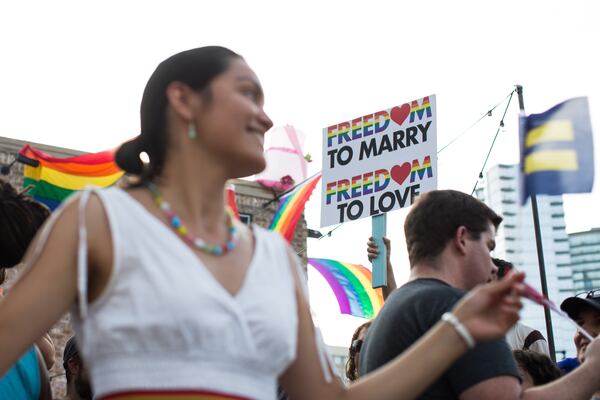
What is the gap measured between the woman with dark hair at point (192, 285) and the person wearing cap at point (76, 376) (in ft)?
8.37

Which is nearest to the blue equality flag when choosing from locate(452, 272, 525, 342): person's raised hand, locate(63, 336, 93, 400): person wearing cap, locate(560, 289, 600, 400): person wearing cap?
locate(452, 272, 525, 342): person's raised hand

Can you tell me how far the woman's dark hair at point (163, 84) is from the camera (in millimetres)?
2029

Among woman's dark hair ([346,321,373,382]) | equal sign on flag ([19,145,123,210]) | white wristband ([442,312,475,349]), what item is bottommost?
woman's dark hair ([346,321,373,382])

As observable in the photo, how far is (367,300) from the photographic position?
10.1m

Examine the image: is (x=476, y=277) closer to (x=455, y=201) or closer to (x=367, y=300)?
(x=455, y=201)

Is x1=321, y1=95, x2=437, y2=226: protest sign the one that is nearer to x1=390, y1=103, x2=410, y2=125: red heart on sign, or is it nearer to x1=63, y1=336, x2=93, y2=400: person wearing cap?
x1=390, y1=103, x2=410, y2=125: red heart on sign

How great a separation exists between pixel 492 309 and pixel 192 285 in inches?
27.1

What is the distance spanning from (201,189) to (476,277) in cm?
163

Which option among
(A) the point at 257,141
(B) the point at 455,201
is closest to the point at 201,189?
(A) the point at 257,141

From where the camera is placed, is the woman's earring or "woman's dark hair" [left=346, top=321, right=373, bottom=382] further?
"woman's dark hair" [left=346, top=321, right=373, bottom=382]

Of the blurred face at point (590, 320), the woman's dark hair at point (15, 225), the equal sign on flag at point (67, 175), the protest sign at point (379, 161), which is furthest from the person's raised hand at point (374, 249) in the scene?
the equal sign on flag at point (67, 175)

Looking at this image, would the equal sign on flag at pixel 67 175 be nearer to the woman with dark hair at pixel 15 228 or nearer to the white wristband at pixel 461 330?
the woman with dark hair at pixel 15 228

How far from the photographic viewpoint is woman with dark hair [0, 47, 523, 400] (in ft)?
5.69

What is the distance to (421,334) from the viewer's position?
120 inches
